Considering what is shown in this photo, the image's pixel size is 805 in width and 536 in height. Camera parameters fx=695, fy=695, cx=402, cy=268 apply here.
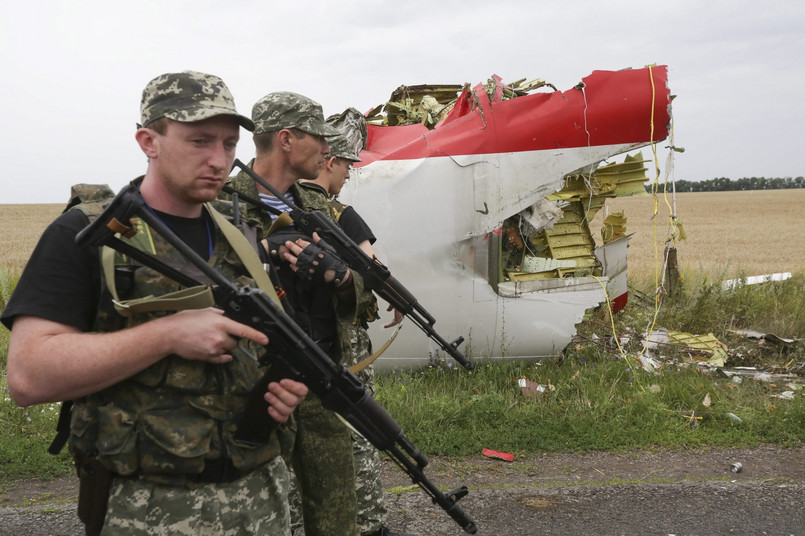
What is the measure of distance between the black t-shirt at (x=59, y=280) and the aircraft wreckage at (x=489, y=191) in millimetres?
4159

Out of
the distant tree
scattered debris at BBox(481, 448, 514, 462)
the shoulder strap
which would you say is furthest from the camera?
the distant tree

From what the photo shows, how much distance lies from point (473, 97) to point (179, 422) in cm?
489

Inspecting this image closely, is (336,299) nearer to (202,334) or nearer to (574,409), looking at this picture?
(202,334)

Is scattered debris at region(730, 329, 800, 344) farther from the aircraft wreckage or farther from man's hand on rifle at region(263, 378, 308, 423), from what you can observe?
man's hand on rifle at region(263, 378, 308, 423)

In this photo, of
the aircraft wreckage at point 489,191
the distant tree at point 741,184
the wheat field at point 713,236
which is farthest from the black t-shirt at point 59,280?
the distant tree at point 741,184

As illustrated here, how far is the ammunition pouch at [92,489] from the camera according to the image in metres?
1.74

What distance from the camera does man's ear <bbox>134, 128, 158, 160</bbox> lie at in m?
1.76

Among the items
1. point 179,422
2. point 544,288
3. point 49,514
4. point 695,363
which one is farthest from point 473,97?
point 179,422

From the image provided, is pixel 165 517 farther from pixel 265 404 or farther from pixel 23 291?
pixel 23 291

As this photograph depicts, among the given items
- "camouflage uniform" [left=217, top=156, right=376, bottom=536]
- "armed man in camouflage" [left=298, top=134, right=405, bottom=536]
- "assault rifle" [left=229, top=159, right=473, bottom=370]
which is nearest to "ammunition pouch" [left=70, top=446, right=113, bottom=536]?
"camouflage uniform" [left=217, top=156, right=376, bottom=536]

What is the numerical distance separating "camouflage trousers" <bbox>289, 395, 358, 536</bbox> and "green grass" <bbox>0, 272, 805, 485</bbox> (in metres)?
2.02

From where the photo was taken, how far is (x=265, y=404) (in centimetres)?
181

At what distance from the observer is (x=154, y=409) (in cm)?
169

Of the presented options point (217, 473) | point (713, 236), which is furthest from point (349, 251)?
point (713, 236)
